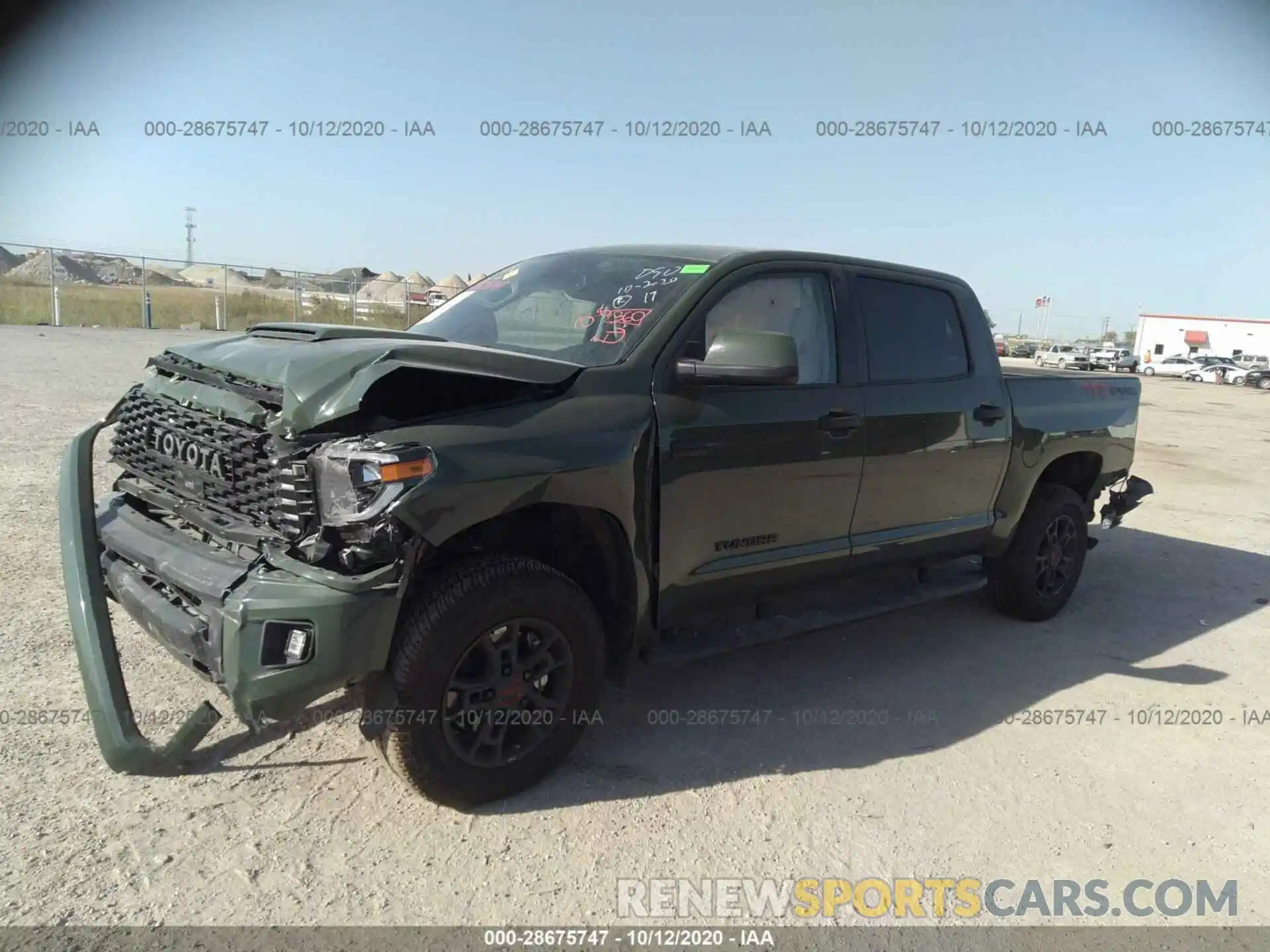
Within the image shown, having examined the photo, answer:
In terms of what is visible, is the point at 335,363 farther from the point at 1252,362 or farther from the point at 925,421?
the point at 1252,362

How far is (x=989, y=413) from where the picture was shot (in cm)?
471

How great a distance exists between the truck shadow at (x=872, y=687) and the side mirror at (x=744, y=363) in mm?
1461

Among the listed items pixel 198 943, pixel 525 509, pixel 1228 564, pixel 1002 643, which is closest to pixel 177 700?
pixel 198 943

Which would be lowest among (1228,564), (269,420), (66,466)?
(1228,564)

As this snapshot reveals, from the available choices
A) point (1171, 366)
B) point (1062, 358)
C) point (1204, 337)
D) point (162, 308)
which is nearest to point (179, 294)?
point (162, 308)

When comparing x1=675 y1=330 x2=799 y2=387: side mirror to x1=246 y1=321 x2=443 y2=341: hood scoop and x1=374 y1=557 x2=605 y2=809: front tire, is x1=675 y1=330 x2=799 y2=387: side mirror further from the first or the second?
x1=246 y1=321 x2=443 y2=341: hood scoop

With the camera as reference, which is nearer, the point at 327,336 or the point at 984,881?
the point at 984,881

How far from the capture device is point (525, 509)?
10.1 ft

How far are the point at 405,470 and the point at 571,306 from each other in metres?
1.45

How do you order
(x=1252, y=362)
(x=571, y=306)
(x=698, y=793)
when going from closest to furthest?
(x=698, y=793) < (x=571, y=306) < (x=1252, y=362)

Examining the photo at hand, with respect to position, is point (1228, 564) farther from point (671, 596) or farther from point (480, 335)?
point (480, 335)

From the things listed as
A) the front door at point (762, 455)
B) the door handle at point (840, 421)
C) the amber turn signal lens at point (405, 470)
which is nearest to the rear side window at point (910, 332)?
the front door at point (762, 455)

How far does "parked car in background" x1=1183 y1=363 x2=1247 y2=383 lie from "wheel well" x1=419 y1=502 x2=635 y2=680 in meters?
54.4

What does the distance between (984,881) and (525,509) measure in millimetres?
1920
